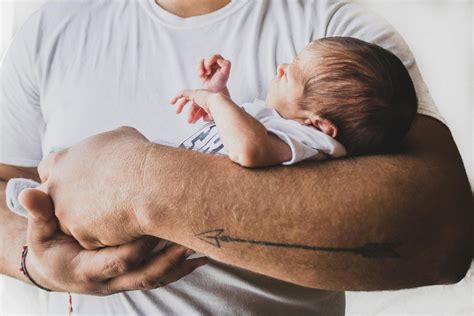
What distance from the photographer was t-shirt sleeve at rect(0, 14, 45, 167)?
1.33m

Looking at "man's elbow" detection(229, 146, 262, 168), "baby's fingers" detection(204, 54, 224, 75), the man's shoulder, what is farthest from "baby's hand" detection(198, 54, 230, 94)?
the man's shoulder

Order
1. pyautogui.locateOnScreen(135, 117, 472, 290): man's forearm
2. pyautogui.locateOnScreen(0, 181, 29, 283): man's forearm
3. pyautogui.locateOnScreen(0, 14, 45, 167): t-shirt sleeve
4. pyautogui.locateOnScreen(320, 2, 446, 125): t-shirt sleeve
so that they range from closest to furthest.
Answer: pyautogui.locateOnScreen(135, 117, 472, 290): man's forearm
pyautogui.locateOnScreen(320, 2, 446, 125): t-shirt sleeve
pyautogui.locateOnScreen(0, 181, 29, 283): man's forearm
pyautogui.locateOnScreen(0, 14, 45, 167): t-shirt sleeve

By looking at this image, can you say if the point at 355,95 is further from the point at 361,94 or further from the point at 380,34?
the point at 380,34

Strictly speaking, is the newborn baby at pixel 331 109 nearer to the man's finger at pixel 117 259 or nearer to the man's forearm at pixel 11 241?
the man's finger at pixel 117 259

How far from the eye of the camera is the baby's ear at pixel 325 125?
0.94 meters

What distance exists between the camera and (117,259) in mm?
933

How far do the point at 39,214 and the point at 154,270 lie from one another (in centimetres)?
20

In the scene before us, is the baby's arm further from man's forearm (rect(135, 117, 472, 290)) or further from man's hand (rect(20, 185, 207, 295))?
man's hand (rect(20, 185, 207, 295))

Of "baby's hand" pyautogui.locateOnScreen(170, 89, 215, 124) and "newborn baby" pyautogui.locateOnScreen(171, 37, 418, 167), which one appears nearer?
"newborn baby" pyautogui.locateOnScreen(171, 37, 418, 167)

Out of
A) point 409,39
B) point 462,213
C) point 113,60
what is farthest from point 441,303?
point 113,60

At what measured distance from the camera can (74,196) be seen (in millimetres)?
958

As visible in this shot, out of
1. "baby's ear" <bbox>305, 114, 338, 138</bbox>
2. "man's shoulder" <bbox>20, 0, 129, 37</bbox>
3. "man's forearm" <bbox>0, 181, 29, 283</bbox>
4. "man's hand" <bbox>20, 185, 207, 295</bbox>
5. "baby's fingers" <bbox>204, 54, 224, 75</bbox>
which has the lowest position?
"man's forearm" <bbox>0, 181, 29, 283</bbox>

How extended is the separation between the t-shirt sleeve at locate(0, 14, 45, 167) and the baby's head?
0.65 metres

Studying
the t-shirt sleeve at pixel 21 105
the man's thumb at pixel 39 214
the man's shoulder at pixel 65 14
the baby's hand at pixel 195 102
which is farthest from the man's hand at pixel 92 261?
the man's shoulder at pixel 65 14
